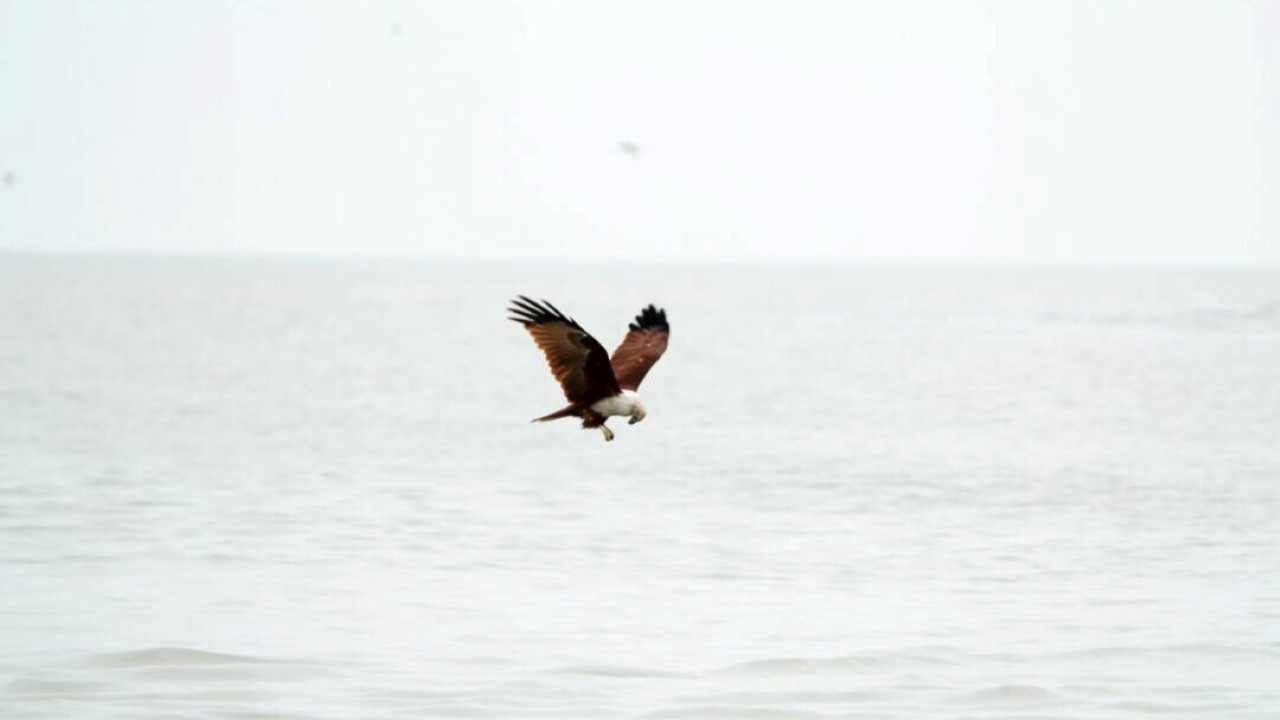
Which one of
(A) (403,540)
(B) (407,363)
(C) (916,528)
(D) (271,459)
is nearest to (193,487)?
(D) (271,459)

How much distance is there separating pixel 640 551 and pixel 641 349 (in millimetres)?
6209

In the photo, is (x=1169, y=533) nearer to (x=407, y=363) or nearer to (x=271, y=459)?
(x=271, y=459)

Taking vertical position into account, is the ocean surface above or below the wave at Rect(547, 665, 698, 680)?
above

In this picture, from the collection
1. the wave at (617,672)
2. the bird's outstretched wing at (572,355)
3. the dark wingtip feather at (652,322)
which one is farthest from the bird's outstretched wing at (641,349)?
the wave at (617,672)

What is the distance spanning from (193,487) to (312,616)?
9.22m

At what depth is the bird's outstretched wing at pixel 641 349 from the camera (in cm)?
1574

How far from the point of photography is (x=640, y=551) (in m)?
22.2

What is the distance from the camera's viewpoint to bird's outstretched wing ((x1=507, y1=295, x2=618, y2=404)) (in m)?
14.0

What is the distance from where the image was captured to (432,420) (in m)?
39.1

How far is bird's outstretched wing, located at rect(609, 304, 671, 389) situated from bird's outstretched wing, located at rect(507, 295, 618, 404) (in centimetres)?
99

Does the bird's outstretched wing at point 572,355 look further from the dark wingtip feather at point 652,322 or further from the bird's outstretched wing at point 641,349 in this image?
the dark wingtip feather at point 652,322

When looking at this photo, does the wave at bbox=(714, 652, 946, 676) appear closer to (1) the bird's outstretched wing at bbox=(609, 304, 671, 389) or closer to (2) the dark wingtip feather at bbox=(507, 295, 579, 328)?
(1) the bird's outstretched wing at bbox=(609, 304, 671, 389)

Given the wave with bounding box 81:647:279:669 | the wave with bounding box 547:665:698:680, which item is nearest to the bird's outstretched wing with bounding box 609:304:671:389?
the wave with bounding box 547:665:698:680

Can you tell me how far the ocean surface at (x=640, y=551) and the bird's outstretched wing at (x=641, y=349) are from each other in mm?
2300
